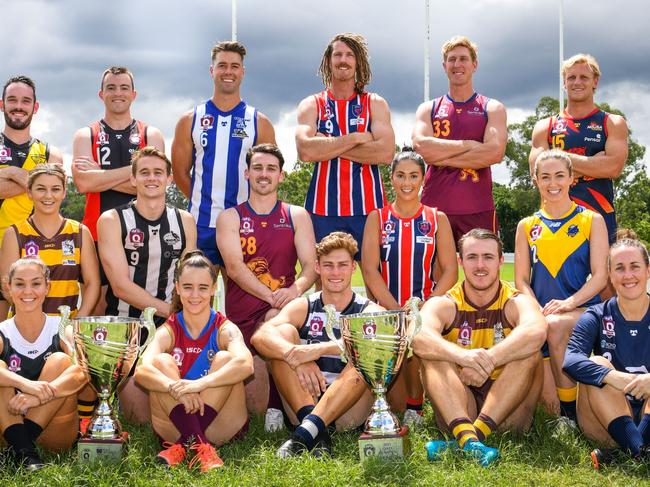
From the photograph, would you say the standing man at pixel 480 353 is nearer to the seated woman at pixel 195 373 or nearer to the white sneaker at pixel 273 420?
the white sneaker at pixel 273 420

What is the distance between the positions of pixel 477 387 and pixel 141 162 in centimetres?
284

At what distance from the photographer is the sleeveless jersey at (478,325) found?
4578 millimetres

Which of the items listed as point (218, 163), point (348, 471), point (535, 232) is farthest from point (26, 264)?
point (535, 232)

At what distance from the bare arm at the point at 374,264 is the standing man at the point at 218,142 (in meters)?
1.15

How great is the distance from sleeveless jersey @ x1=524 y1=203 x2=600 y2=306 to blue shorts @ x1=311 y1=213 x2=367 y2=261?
4.57 ft

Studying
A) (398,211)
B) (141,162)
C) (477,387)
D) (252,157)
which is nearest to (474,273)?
(477,387)

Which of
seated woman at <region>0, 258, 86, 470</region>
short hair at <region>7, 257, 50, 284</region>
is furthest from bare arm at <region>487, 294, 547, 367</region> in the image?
short hair at <region>7, 257, 50, 284</region>

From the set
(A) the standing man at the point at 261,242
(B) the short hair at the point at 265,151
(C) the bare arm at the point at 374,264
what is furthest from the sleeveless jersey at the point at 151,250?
(C) the bare arm at the point at 374,264

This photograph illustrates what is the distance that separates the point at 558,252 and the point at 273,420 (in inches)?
90.7

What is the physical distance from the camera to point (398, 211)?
549 cm

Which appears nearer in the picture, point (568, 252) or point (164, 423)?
point (164, 423)

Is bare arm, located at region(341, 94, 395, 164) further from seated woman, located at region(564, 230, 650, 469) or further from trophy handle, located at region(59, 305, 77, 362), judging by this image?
trophy handle, located at region(59, 305, 77, 362)

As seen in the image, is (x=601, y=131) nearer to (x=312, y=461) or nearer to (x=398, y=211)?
(x=398, y=211)

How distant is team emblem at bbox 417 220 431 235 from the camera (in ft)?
17.7
